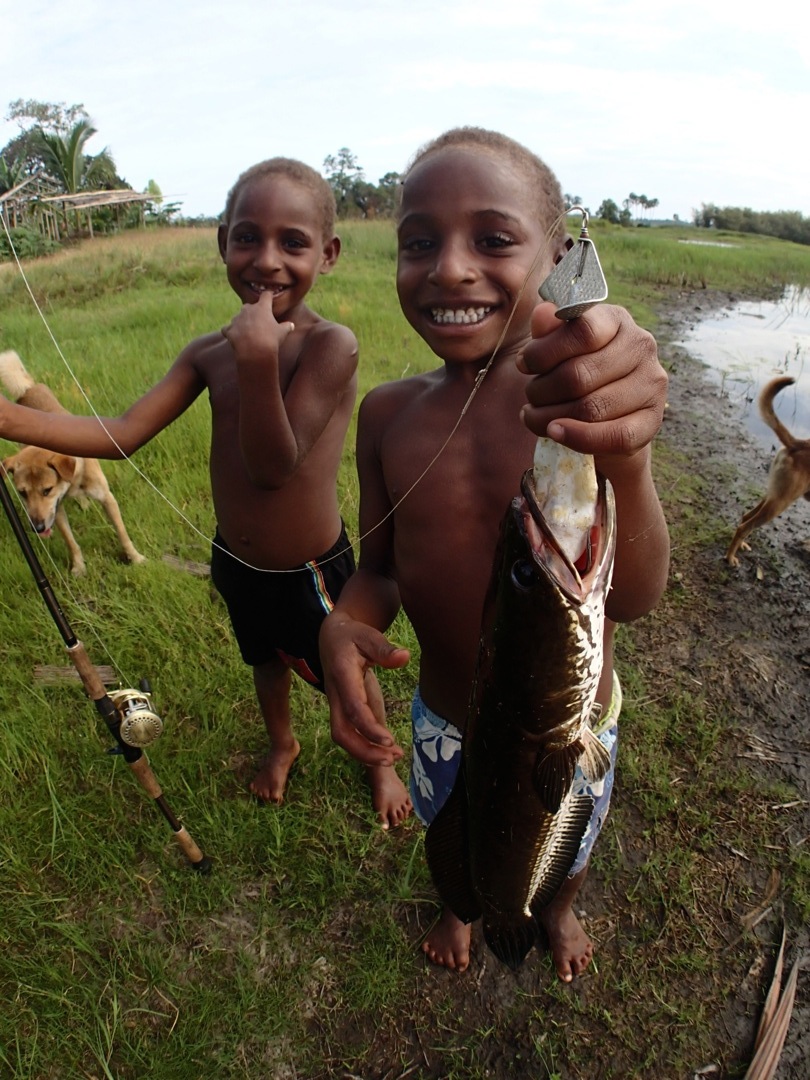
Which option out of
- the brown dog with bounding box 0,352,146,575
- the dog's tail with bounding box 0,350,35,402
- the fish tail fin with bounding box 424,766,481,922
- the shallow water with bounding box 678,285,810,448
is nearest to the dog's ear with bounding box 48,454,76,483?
the brown dog with bounding box 0,352,146,575

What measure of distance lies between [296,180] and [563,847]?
2.37m

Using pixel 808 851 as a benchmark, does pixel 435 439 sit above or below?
above

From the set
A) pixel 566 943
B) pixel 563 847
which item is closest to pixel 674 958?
pixel 566 943

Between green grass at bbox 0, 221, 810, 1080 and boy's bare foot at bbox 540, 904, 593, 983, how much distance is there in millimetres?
65

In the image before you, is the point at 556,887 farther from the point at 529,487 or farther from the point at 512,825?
the point at 529,487

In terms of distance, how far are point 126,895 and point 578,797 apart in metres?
1.96

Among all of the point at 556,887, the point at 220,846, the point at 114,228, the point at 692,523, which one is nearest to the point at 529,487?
the point at 556,887

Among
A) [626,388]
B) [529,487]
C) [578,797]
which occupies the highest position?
[626,388]

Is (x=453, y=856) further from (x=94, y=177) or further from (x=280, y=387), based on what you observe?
(x=94, y=177)

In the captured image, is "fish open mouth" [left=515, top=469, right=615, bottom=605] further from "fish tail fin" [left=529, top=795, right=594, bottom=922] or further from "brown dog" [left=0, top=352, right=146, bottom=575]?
"brown dog" [left=0, top=352, right=146, bottom=575]

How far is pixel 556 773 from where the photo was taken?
4.20 feet

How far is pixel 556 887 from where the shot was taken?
5.39 ft

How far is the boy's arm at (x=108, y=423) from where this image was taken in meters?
2.25

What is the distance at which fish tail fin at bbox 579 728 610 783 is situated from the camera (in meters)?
1.33
